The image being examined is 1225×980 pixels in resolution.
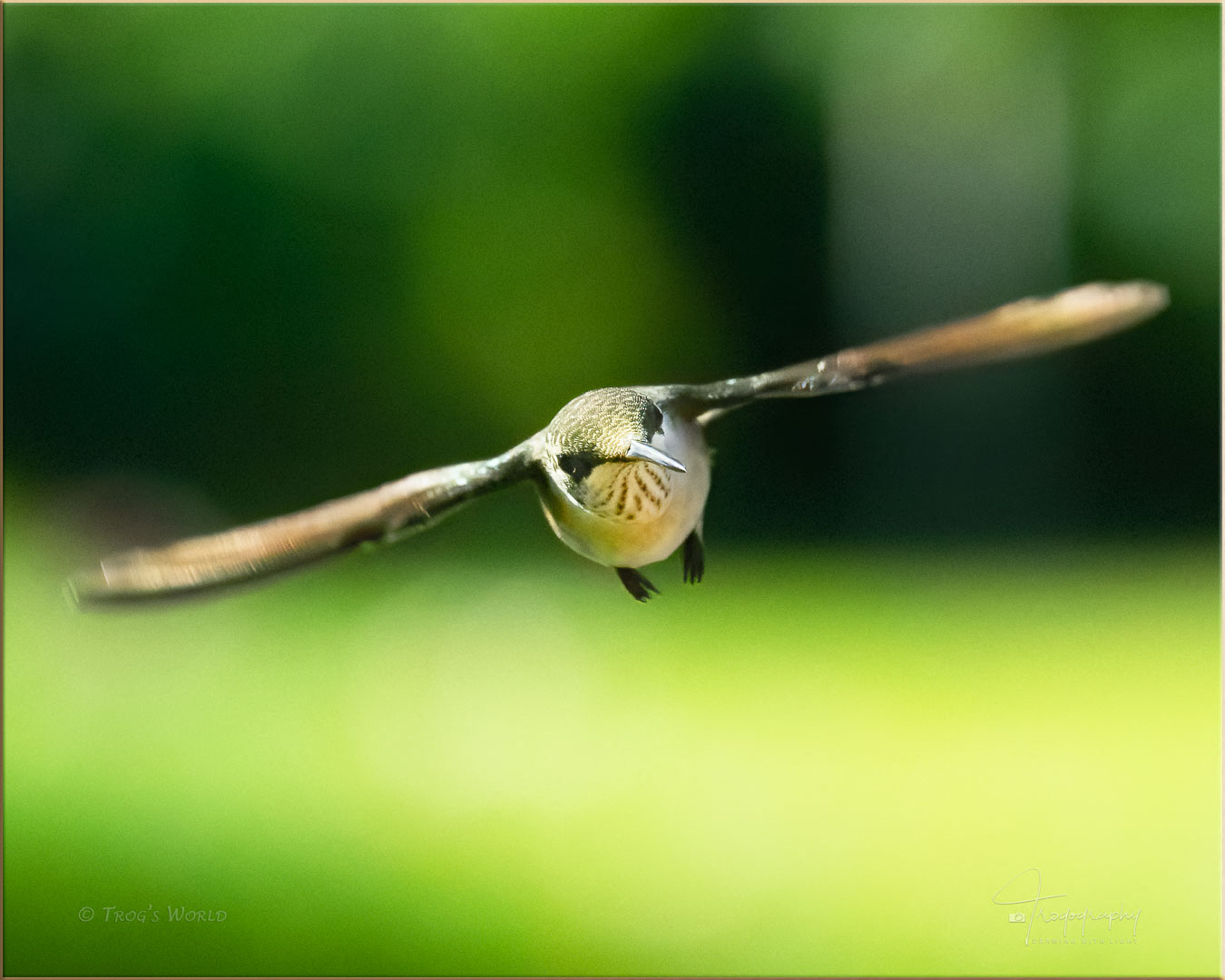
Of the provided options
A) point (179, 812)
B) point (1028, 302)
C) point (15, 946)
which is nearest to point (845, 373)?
point (1028, 302)

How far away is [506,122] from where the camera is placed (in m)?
3.46

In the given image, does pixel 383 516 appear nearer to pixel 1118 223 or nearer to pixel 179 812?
pixel 179 812

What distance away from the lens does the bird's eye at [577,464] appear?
1.73 ft

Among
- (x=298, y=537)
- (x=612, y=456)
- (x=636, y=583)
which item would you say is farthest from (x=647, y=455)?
(x=298, y=537)

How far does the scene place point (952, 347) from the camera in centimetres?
65

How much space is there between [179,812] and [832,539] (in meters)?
2.26

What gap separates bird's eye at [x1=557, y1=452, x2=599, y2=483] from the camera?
53 centimetres

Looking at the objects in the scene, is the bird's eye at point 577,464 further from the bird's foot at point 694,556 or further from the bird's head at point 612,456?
the bird's foot at point 694,556

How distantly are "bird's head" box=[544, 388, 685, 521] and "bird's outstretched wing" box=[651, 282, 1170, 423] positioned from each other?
0.24 ft

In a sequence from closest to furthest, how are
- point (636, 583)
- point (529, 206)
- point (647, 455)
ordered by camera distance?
point (647, 455)
point (636, 583)
point (529, 206)

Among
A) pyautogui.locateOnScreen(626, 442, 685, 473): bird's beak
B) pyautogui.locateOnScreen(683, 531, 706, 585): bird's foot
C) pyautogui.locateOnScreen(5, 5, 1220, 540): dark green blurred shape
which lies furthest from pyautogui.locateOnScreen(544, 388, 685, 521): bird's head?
pyautogui.locateOnScreen(5, 5, 1220, 540): dark green blurred shape

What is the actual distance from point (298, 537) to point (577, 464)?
0.62ft

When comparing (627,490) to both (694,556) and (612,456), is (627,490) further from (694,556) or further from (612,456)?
(694,556)

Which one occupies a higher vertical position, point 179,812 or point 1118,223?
point 1118,223
